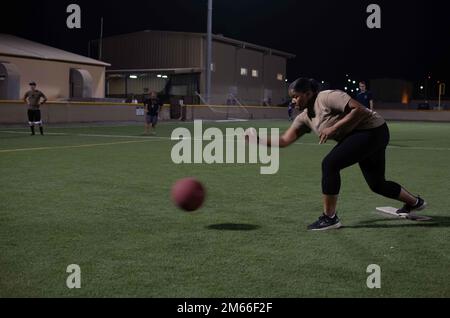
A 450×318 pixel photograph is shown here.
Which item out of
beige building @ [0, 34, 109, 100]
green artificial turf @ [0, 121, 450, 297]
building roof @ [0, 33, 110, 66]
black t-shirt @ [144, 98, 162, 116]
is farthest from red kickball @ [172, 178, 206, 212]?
building roof @ [0, 33, 110, 66]

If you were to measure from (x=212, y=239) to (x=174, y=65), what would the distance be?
155 feet

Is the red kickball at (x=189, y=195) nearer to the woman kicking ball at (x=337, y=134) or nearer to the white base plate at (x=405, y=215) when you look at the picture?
the woman kicking ball at (x=337, y=134)

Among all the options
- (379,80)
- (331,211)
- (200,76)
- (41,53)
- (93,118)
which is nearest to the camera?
(331,211)

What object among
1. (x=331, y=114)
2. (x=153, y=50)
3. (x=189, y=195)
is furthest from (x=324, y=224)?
(x=153, y=50)

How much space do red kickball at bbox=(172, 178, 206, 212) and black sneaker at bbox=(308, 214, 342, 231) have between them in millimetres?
1279

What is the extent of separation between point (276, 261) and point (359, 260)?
751 mm

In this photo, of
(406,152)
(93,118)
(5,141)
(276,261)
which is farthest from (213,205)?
(93,118)

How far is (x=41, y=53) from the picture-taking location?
41.8 meters

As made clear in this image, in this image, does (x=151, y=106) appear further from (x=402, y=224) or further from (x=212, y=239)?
(x=212, y=239)

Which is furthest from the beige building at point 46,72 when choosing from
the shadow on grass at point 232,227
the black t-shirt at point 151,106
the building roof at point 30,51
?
the shadow on grass at point 232,227

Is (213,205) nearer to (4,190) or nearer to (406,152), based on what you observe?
(4,190)

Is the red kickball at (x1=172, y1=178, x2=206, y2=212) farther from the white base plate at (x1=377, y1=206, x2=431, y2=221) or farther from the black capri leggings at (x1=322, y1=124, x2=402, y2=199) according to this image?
the white base plate at (x1=377, y1=206, x2=431, y2=221)

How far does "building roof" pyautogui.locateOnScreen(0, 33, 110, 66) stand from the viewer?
39.2 meters

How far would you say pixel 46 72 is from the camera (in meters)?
41.3
